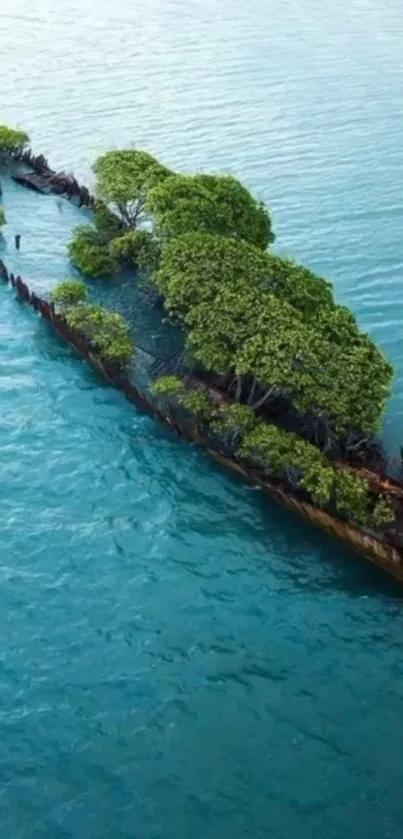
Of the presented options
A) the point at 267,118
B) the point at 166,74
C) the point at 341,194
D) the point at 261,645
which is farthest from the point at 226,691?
the point at 166,74

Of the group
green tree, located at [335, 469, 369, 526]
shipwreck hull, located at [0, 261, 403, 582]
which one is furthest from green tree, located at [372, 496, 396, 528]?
shipwreck hull, located at [0, 261, 403, 582]

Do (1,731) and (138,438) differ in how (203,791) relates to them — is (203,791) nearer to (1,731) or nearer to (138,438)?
(1,731)

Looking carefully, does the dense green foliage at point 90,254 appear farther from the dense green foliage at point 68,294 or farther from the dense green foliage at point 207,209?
the dense green foliage at point 68,294

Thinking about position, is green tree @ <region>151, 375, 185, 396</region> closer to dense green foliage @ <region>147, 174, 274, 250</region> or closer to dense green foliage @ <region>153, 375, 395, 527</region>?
dense green foliage @ <region>153, 375, 395, 527</region>

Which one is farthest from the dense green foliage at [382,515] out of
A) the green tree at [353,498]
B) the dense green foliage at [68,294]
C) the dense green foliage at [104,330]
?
the dense green foliage at [68,294]

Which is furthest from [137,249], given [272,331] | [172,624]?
[172,624]

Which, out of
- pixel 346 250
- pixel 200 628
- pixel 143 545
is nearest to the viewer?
pixel 200 628

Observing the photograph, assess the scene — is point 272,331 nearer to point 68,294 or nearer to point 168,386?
point 168,386
